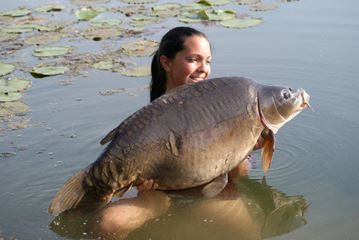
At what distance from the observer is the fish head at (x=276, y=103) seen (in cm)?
357

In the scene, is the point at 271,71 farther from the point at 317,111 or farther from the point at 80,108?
the point at 80,108

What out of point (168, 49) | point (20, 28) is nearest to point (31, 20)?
point (20, 28)

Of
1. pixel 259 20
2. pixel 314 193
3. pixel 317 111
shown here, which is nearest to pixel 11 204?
pixel 314 193

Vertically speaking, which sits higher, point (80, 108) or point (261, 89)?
point (261, 89)

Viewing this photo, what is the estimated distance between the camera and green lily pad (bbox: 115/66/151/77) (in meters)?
6.56

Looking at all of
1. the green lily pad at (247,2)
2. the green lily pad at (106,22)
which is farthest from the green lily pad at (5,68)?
the green lily pad at (247,2)

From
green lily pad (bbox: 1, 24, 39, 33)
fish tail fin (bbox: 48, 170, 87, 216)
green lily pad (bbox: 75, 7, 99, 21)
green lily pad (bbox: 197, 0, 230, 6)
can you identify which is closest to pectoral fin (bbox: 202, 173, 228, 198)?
fish tail fin (bbox: 48, 170, 87, 216)

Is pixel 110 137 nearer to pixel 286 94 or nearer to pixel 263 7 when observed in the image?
pixel 286 94

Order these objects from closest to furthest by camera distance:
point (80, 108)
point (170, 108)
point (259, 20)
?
point (170, 108)
point (80, 108)
point (259, 20)

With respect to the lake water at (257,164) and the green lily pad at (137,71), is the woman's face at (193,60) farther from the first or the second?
the green lily pad at (137,71)

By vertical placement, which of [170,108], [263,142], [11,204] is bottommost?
[11,204]

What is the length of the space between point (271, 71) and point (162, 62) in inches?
88.2

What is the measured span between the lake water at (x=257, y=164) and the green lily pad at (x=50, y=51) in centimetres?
16

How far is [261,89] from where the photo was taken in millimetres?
3592
